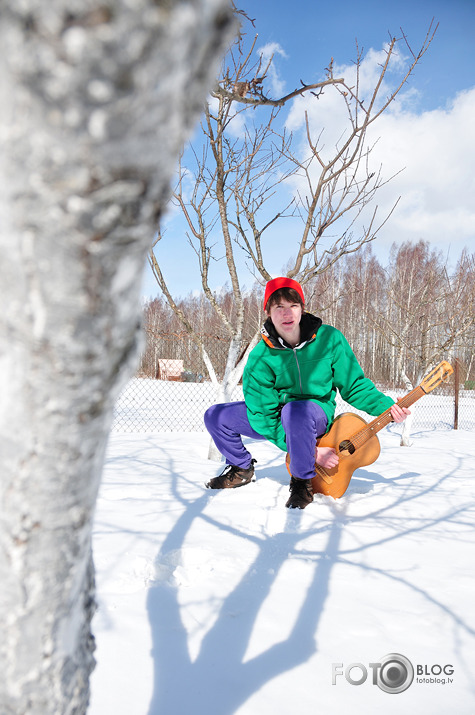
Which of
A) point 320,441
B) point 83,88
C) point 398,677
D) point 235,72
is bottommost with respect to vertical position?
point 398,677

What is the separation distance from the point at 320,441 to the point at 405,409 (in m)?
0.56

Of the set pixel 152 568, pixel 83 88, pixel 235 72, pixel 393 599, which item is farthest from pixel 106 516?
pixel 235 72

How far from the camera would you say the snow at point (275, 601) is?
1032 millimetres

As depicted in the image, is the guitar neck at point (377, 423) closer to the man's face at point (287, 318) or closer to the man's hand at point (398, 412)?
the man's hand at point (398, 412)

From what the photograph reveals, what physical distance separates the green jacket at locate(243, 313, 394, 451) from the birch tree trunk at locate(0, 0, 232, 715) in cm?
217

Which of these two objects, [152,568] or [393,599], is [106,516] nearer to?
[152,568]

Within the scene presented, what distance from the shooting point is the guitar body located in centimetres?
255

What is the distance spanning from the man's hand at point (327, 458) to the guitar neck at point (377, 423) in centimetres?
19

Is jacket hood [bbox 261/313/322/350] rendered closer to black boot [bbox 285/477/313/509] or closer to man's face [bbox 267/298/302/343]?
man's face [bbox 267/298/302/343]

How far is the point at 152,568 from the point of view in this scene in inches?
60.9

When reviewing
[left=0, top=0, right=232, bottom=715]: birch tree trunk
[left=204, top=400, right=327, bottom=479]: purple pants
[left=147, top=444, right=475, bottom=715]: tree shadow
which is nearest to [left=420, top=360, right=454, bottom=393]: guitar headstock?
[left=204, top=400, right=327, bottom=479]: purple pants

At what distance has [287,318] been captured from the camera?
2.54 meters

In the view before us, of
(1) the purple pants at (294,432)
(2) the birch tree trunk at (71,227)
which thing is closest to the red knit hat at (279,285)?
(1) the purple pants at (294,432)

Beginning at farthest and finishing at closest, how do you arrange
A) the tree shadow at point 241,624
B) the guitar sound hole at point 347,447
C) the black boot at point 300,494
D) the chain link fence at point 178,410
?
the chain link fence at point 178,410 < the guitar sound hole at point 347,447 < the black boot at point 300,494 < the tree shadow at point 241,624
